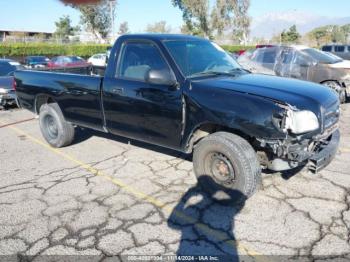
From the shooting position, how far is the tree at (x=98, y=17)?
53.4m

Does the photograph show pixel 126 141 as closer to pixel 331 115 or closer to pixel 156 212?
pixel 156 212

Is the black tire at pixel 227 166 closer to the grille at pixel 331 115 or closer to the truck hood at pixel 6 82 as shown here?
the grille at pixel 331 115

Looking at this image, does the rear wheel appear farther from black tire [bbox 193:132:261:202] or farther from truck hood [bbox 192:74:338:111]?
black tire [bbox 193:132:261:202]

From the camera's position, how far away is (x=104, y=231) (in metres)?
3.65

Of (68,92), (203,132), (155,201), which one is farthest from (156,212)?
(68,92)

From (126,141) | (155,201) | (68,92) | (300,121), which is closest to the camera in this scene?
(300,121)

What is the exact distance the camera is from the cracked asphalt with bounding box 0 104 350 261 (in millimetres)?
3365

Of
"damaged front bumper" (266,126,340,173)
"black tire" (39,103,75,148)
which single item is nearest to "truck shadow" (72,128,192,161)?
"black tire" (39,103,75,148)

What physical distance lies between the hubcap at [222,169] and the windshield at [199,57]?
3.58 feet

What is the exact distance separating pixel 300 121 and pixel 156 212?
186 centimetres

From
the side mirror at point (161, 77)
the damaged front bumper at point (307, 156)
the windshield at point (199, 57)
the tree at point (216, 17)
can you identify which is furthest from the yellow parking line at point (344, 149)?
the tree at point (216, 17)

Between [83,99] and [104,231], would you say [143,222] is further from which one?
[83,99]

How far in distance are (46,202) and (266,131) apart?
A: 276cm

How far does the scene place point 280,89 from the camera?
4.01 meters
